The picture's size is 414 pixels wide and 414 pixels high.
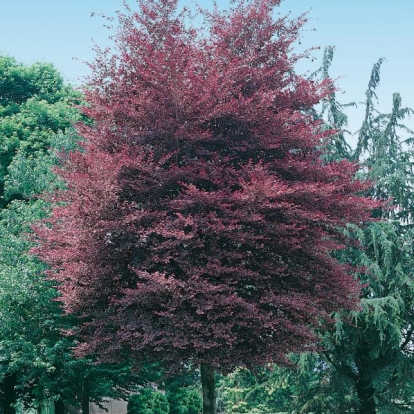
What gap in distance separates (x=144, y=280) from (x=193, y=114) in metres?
4.06

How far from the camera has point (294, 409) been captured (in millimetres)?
22203

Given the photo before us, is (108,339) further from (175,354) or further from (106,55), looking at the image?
(106,55)

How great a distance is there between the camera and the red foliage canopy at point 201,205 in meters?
11.9

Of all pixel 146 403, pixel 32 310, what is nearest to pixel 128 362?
pixel 146 403

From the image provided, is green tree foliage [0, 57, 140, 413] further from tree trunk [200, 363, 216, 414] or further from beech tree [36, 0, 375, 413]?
tree trunk [200, 363, 216, 414]

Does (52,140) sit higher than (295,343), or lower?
higher

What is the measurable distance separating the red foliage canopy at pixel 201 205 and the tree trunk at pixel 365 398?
27.8 feet

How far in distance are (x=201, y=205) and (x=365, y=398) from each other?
43.7 feet

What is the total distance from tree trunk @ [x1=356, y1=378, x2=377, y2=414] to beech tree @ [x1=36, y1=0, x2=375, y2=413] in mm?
8371

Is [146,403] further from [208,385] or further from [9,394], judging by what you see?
[9,394]

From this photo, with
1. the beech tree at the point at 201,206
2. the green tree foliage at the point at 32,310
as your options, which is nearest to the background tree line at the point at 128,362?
the green tree foliage at the point at 32,310

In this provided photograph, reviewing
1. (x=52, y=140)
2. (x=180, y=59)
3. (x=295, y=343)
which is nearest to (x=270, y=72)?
(x=180, y=59)

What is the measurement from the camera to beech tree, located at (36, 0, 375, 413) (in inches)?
467

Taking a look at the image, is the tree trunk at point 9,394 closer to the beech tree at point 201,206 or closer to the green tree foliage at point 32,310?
the green tree foliage at point 32,310
